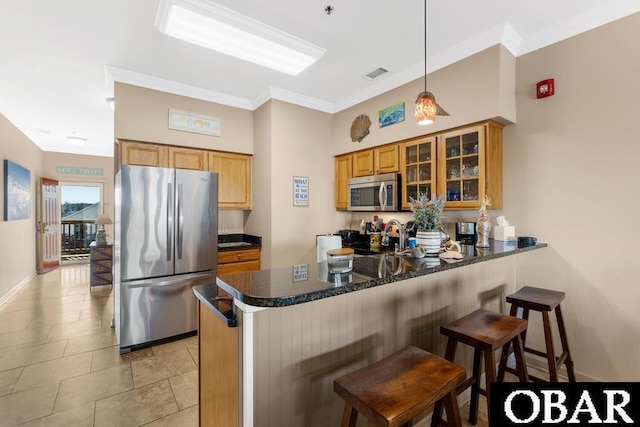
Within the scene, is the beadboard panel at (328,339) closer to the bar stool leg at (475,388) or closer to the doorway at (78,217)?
the bar stool leg at (475,388)

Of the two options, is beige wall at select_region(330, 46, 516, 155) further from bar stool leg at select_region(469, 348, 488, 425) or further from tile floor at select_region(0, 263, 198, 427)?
tile floor at select_region(0, 263, 198, 427)

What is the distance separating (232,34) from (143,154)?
6.14 feet

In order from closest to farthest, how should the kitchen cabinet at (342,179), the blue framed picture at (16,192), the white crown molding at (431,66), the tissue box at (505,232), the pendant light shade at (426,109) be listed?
the pendant light shade at (426,109), the white crown molding at (431,66), the tissue box at (505,232), the kitchen cabinet at (342,179), the blue framed picture at (16,192)

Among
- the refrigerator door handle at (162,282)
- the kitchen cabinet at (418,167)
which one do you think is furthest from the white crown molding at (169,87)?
the kitchen cabinet at (418,167)

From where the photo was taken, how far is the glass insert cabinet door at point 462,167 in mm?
2734

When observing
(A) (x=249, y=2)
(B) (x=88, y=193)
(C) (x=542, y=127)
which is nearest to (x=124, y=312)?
(A) (x=249, y=2)

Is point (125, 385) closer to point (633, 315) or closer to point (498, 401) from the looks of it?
point (498, 401)

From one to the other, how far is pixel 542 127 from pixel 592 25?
2.55 feet

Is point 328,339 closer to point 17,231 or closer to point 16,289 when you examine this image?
point 16,289

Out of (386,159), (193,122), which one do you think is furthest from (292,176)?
(193,122)

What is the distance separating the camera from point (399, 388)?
3.60ft

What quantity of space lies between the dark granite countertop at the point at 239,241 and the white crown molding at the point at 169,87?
1793mm

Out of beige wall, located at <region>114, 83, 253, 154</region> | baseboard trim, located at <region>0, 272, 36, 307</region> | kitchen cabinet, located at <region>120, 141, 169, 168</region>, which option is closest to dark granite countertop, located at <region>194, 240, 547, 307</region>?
kitchen cabinet, located at <region>120, 141, 169, 168</region>

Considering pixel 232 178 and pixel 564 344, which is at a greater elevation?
pixel 232 178
